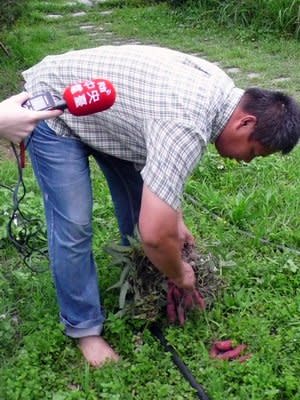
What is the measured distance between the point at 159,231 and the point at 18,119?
0.63 meters

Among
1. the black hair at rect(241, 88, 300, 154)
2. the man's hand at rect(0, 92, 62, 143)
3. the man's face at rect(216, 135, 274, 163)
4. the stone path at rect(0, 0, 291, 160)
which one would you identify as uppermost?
the man's hand at rect(0, 92, 62, 143)

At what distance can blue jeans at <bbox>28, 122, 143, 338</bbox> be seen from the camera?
277 centimetres

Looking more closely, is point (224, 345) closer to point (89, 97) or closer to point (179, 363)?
point (179, 363)

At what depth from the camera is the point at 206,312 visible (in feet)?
10.7

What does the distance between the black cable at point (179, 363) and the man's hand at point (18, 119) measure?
→ 1.23 meters

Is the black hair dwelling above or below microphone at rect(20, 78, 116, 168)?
below

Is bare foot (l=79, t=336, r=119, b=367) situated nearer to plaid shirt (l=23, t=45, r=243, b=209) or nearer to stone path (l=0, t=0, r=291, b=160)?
plaid shirt (l=23, t=45, r=243, b=209)

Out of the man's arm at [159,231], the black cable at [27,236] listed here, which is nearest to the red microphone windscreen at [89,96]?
the man's arm at [159,231]

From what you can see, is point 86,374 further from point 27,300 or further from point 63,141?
point 63,141

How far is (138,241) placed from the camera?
319 cm

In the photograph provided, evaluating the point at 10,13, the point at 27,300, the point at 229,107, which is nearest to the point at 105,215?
the point at 27,300

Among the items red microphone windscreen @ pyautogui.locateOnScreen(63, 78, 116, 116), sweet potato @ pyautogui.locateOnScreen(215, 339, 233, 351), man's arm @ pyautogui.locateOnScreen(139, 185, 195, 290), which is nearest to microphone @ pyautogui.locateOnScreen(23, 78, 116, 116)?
red microphone windscreen @ pyautogui.locateOnScreen(63, 78, 116, 116)

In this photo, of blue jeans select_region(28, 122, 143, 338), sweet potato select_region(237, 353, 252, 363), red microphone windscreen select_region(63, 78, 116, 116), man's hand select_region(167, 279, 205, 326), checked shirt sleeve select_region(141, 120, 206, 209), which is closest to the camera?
red microphone windscreen select_region(63, 78, 116, 116)

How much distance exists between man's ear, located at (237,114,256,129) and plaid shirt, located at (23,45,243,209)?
6cm
